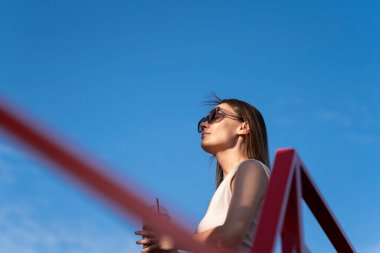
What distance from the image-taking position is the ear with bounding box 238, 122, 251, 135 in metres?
3.10

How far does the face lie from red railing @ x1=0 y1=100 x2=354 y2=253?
3.65ft

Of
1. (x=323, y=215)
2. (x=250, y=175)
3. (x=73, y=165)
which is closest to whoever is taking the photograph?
(x=73, y=165)

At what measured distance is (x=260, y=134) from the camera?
3082 millimetres

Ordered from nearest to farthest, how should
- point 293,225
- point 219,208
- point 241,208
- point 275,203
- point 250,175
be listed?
point 275,203, point 293,225, point 241,208, point 250,175, point 219,208

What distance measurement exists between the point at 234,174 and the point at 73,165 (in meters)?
2.00

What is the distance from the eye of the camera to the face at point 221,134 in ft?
10.0

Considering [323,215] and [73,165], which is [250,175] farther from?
[73,165]

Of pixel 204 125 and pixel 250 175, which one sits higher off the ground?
pixel 204 125

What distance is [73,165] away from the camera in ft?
2.47

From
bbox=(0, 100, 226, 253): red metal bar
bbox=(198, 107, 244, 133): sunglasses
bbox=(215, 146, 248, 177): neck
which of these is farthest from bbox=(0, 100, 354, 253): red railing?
bbox=(198, 107, 244, 133): sunglasses

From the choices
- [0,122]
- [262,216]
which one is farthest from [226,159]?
[0,122]

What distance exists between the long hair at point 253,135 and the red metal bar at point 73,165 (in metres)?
2.24

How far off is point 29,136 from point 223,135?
238 centimetres

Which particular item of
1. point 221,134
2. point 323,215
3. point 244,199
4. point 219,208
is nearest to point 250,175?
point 244,199
